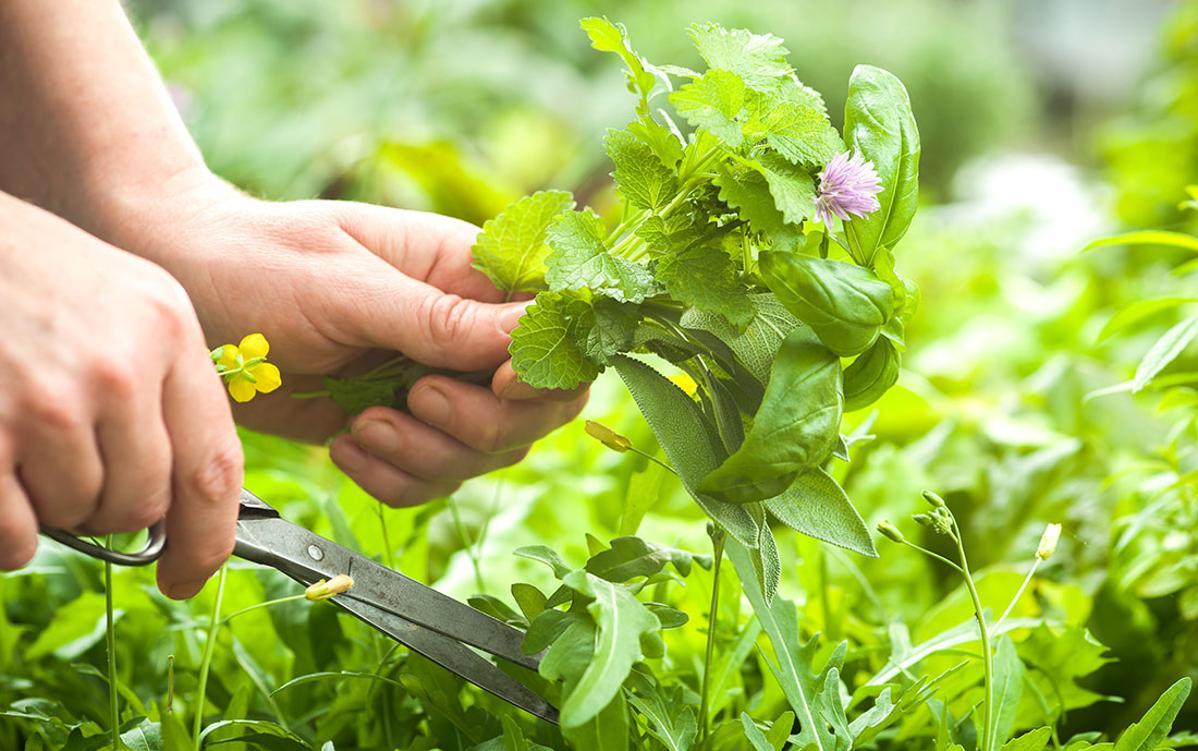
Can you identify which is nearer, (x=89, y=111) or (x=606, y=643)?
(x=606, y=643)

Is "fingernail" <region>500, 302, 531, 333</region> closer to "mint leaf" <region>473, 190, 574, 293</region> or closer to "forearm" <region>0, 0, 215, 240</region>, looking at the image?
"mint leaf" <region>473, 190, 574, 293</region>

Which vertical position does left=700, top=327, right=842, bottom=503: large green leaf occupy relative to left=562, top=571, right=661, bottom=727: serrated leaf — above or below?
above

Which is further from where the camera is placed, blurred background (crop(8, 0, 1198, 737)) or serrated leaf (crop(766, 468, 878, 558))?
blurred background (crop(8, 0, 1198, 737))

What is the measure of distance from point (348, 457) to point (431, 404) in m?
0.07

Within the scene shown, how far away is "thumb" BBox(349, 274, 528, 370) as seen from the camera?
526 mm

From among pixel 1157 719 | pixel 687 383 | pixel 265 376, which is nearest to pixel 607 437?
pixel 687 383

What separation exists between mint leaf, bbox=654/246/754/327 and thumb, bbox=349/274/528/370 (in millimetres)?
101

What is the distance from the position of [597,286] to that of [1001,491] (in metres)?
0.51

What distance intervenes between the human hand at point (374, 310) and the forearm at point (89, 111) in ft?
0.08

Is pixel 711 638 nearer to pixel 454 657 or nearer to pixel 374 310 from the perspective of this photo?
pixel 454 657

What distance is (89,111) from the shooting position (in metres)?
0.59

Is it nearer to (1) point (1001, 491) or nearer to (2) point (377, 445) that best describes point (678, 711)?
(2) point (377, 445)

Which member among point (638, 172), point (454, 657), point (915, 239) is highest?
point (638, 172)

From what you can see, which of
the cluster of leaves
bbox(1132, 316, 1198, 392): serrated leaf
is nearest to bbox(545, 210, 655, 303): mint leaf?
the cluster of leaves
